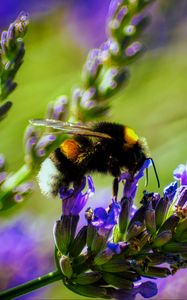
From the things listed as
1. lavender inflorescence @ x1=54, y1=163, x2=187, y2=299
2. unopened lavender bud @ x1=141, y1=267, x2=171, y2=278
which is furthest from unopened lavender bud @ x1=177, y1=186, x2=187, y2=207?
unopened lavender bud @ x1=141, y1=267, x2=171, y2=278

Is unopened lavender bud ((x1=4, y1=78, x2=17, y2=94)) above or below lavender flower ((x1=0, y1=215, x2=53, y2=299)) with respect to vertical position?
above

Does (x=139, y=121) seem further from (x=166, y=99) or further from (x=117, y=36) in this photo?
(x=117, y=36)

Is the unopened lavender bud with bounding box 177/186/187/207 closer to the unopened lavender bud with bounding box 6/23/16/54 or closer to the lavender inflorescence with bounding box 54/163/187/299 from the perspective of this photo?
the lavender inflorescence with bounding box 54/163/187/299

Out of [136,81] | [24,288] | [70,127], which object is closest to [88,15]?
[136,81]

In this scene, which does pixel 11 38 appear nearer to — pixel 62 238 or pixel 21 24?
pixel 21 24

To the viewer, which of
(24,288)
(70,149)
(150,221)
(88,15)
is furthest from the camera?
(88,15)

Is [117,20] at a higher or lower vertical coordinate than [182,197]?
higher

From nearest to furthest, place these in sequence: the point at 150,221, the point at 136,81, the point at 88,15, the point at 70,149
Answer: the point at 150,221 < the point at 70,149 < the point at 136,81 < the point at 88,15
